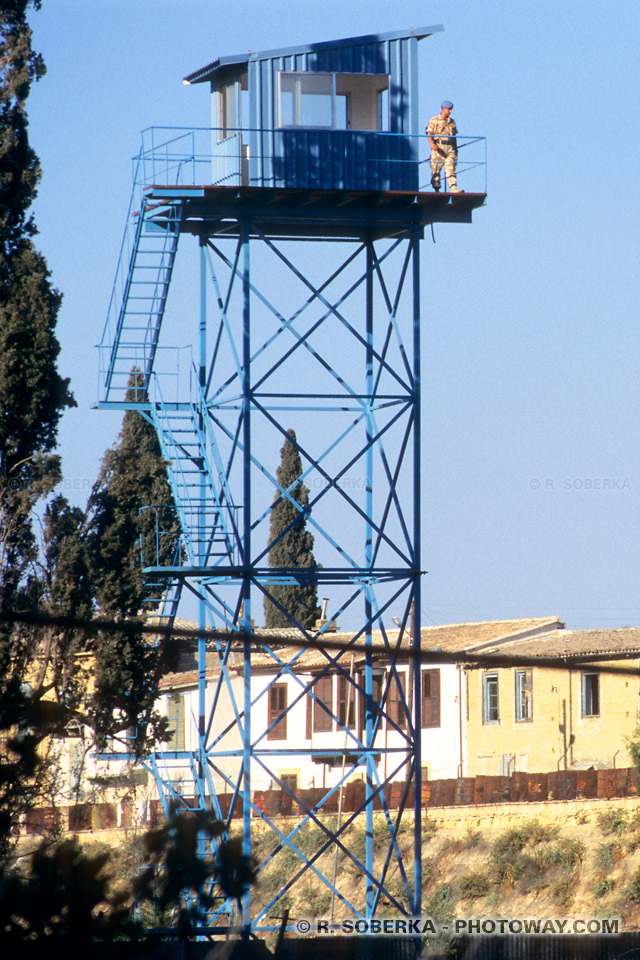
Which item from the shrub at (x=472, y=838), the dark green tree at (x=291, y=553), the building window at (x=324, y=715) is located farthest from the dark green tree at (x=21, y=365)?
the dark green tree at (x=291, y=553)

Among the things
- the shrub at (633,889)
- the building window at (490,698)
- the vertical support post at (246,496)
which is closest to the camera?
the vertical support post at (246,496)

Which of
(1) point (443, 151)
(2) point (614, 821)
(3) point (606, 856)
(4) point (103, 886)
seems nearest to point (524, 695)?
(2) point (614, 821)

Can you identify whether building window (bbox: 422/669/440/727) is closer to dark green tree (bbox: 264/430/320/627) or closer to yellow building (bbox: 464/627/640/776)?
yellow building (bbox: 464/627/640/776)

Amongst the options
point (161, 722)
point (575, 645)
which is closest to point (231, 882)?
point (161, 722)

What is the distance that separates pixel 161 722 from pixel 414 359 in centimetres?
876

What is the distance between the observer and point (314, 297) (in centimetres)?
2495

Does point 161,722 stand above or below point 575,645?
below

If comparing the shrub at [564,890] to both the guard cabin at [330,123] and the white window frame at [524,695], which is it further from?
the guard cabin at [330,123]

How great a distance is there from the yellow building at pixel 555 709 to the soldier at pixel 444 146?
1847cm

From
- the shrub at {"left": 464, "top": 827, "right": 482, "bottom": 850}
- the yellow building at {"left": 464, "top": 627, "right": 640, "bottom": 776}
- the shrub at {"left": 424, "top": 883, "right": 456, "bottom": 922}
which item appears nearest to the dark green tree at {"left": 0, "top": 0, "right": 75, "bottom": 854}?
the shrub at {"left": 424, "top": 883, "right": 456, "bottom": 922}

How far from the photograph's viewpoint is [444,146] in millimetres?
25531

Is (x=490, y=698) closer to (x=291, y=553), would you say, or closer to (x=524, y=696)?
(x=524, y=696)

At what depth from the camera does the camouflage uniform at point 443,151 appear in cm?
2541

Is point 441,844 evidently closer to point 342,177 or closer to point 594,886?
point 594,886
